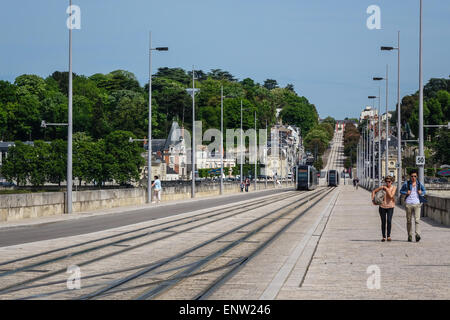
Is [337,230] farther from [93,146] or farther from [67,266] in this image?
[93,146]

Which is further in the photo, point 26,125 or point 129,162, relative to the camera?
point 26,125

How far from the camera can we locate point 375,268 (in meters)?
12.9

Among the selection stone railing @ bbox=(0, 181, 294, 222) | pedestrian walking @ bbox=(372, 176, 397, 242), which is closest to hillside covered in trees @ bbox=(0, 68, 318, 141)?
stone railing @ bbox=(0, 181, 294, 222)

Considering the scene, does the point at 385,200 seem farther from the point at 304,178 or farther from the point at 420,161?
the point at 304,178

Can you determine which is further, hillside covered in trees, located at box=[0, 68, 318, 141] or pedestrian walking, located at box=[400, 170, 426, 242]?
hillside covered in trees, located at box=[0, 68, 318, 141]

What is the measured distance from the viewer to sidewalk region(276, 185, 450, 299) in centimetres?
1012

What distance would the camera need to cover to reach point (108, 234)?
21703 mm

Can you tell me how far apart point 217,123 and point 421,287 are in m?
177

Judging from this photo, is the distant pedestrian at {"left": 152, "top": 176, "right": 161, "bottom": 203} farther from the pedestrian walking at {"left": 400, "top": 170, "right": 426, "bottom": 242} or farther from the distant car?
the distant car

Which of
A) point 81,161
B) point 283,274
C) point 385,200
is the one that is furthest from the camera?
point 81,161

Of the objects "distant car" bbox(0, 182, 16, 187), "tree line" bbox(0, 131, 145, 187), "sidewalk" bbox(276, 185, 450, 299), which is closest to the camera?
"sidewalk" bbox(276, 185, 450, 299)

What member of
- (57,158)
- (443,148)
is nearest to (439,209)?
(57,158)

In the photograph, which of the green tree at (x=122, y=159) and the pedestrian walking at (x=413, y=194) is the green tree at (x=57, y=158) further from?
the pedestrian walking at (x=413, y=194)
